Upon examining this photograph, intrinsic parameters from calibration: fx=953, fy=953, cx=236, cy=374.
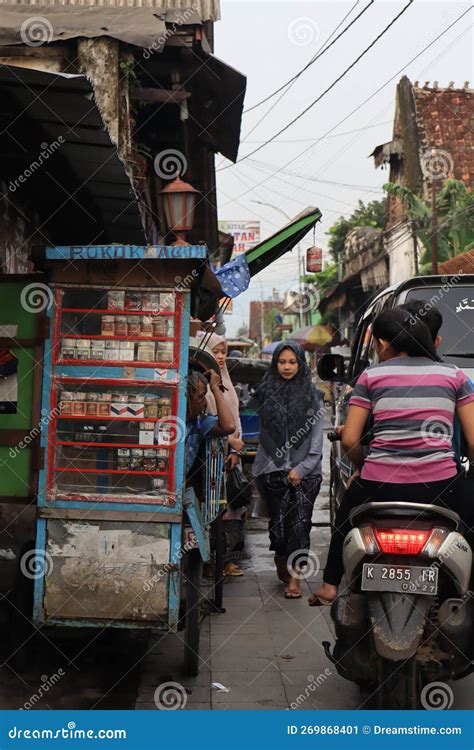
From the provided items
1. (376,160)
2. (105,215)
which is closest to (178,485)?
(105,215)

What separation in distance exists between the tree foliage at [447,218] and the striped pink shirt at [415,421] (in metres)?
18.0

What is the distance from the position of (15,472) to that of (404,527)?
7.79ft

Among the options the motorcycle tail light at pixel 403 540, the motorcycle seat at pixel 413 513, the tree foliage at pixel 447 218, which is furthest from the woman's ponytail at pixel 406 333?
the tree foliage at pixel 447 218

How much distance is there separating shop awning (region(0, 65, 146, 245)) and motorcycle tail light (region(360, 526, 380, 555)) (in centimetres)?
244

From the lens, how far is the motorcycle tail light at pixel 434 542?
151 inches

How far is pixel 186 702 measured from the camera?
4609mm

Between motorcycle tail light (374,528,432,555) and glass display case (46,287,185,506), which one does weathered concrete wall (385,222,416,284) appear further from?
motorcycle tail light (374,528,432,555)

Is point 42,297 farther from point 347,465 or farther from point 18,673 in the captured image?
point 347,465

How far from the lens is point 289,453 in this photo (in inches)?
292

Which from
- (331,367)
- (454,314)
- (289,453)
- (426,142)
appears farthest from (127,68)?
(426,142)

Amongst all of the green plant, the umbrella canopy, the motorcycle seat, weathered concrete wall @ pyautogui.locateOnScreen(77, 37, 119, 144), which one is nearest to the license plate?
the motorcycle seat

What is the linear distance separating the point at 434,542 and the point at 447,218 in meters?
20.0

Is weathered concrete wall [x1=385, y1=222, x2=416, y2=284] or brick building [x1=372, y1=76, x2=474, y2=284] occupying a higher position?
brick building [x1=372, y1=76, x2=474, y2=284]

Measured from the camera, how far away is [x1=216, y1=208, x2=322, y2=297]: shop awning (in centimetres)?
672
